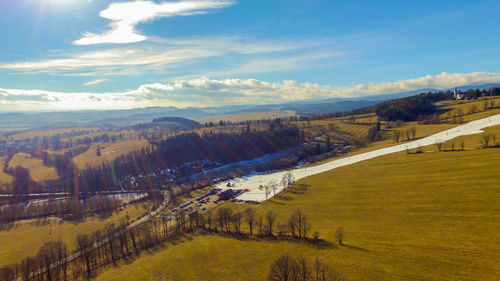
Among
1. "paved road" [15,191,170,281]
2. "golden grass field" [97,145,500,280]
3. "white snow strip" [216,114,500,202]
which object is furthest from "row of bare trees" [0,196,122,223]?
"golden grass field" [97,145,500,280]

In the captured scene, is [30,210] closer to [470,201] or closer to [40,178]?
A: [40,178]

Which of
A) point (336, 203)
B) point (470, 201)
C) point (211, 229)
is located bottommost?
point (211, 229)

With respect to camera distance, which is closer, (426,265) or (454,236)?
(426,265)

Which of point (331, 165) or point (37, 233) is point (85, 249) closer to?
point (37, 233)

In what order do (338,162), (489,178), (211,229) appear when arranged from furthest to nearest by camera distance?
(338,162) → (211,229) → (489,178)

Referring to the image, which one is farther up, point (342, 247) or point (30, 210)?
point (342, 247)

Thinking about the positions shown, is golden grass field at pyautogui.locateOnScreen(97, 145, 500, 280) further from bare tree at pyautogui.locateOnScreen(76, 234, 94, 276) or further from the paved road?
the paved road

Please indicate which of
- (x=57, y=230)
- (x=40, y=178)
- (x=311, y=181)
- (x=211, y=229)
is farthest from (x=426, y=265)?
(x=40, y=178)

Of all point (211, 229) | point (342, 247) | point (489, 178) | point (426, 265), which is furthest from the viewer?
point (211, 229)
